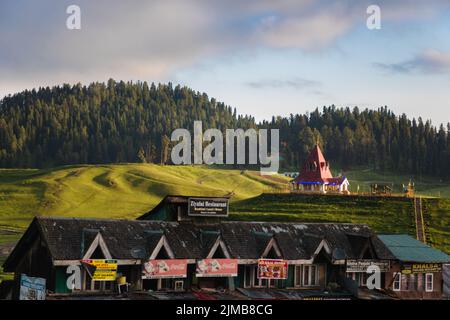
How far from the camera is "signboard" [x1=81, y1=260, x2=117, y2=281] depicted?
37.8m

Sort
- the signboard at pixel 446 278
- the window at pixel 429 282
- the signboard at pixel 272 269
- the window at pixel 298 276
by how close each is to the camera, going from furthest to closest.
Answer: the signboard at pixel 446 278 < the window at pixel 429 282 < the window at pixel 298 276 < the signboard at pixel 272 269

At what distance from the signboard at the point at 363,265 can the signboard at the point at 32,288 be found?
811 inches

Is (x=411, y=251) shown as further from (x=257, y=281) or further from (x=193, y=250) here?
(x=193, y=250)

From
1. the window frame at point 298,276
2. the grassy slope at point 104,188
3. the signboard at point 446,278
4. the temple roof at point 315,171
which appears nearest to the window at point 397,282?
the signboard at point 446,278

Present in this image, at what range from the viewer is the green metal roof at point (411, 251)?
1934 inches

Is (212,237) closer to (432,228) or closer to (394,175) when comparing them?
(432,228)

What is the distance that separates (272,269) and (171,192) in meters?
98.6

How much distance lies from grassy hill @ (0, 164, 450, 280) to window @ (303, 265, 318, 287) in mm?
36578

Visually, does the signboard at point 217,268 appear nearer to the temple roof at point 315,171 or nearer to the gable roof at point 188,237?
the gable roof at point 188,237

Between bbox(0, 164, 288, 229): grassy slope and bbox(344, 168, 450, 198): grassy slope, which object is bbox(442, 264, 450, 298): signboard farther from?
bbox(344, 168, 450, 198): grassy slope
